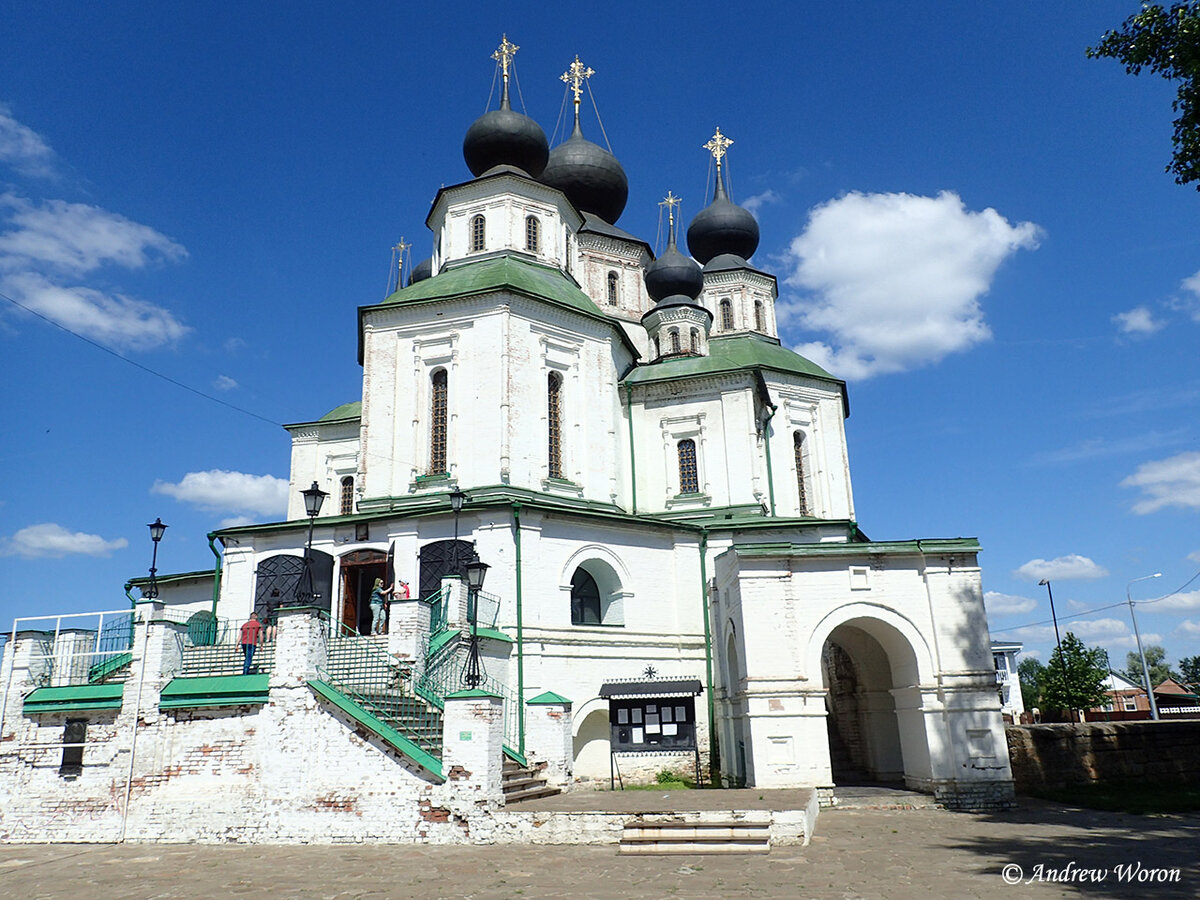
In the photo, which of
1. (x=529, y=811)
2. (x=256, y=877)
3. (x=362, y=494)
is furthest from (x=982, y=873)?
(x=362, y=494)

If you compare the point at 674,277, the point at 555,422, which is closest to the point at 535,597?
the point at 555,422

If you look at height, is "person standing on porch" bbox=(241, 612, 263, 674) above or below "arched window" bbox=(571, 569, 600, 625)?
below

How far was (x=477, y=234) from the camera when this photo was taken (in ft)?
89.6

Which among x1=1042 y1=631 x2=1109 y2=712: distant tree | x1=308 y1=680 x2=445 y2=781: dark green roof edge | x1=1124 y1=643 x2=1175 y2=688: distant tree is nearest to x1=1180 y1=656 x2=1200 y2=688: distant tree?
x1=1124 y1=643 x2=1175 y2=688: distant tree

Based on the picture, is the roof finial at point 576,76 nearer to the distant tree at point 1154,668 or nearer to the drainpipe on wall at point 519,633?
the drainpipe on wall at point 519,633

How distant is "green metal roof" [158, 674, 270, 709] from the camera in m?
14.0

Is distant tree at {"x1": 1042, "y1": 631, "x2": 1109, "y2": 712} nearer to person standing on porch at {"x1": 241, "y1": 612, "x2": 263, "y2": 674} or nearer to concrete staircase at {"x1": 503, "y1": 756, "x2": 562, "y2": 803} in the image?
concrete staircase at {"x1": 503, "y1": 756, "x2": 562, "y2": 803}

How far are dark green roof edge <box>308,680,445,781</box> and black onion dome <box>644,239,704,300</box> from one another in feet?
73.2

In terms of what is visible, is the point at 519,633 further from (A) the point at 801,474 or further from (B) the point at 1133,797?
(A) the point at 801,474

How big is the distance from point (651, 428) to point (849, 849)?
672 inches

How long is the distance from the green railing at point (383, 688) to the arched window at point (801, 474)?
1768cm

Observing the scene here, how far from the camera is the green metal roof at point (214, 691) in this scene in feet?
46.1

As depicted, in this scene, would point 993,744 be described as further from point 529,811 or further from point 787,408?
point 787,408

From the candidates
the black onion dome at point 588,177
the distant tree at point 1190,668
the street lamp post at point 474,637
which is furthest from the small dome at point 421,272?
the distant tree at point 1190,668
